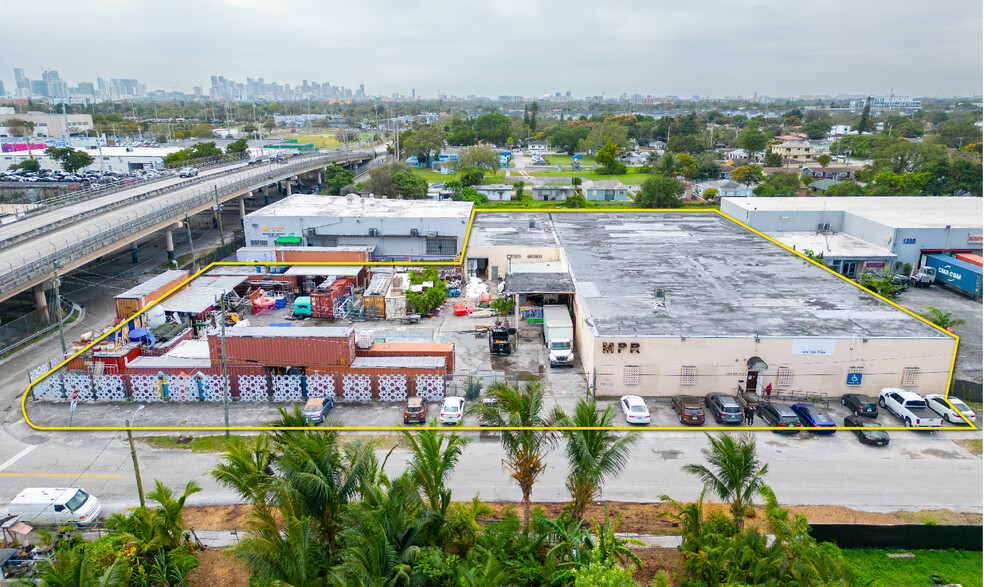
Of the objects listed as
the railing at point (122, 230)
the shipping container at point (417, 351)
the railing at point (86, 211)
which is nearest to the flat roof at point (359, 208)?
the railing at point (122, 230)

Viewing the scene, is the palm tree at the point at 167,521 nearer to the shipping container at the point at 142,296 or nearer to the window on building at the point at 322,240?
the shipping container at the point at 142,296

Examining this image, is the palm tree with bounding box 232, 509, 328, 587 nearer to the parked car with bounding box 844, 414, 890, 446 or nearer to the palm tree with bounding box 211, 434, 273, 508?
the palm tree with bounding box 211, 434, 273, 508

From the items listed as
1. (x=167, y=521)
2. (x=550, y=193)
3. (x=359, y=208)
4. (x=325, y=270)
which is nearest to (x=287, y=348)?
(x=167, y=521)

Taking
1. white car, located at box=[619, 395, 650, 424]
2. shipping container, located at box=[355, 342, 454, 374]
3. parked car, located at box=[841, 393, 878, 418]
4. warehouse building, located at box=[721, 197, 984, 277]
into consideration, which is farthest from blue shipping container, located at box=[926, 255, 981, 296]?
shipping container, located at box=[355, 342, 454, 374]

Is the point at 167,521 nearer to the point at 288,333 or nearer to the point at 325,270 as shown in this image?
the point at 288,333

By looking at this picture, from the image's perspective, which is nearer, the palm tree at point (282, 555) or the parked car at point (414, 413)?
the palm tree at point (282, 555)

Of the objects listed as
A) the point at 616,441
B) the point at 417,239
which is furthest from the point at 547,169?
the point at 616,441
